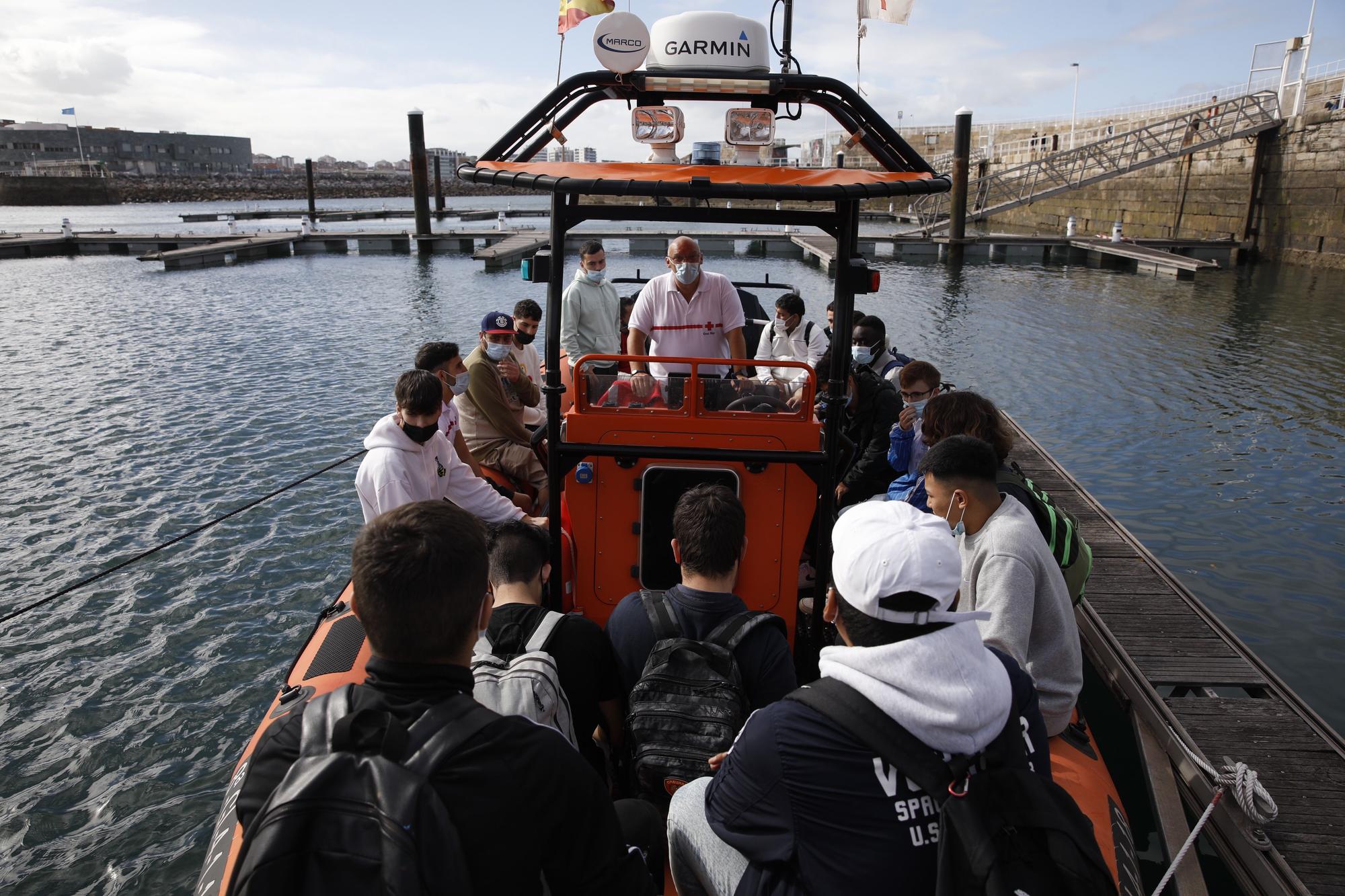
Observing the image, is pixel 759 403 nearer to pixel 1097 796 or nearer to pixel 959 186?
pixel 1097 796

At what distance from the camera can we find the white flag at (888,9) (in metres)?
4.96

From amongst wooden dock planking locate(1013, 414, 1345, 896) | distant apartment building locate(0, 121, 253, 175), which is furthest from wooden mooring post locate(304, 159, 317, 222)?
distant apartment building locate(0, 121, 253, 175)

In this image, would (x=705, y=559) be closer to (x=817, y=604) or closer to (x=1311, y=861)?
(x=817, y=604)

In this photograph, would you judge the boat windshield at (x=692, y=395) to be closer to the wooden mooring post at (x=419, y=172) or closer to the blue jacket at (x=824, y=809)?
the blue jacket at (x=824, y=809)

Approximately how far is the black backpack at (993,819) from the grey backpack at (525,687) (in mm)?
908

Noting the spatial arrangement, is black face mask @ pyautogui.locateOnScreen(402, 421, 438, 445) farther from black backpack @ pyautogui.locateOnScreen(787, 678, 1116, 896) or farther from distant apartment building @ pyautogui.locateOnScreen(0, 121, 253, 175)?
distant apartment building @ pyautogui.locateOnScreen(0, 121, 253, 175)

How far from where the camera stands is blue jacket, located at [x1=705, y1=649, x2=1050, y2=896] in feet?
5.19

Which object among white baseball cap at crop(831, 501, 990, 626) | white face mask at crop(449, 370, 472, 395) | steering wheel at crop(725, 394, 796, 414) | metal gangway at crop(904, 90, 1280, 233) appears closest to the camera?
white baseball cap at crop(831, 501, 990, 626)

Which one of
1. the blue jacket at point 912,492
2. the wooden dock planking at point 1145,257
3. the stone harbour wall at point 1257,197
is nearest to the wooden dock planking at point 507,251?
the wooden dock planking at point 1145,257

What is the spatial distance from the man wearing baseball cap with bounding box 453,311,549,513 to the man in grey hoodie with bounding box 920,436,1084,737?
3.36 metres

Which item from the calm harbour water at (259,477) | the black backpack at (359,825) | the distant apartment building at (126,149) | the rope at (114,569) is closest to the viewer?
the black backpack at (359,825)

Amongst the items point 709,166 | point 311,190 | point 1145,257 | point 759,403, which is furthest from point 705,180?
point 311,190

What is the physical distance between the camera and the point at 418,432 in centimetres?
398

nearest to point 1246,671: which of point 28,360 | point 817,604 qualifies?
point 817,604
